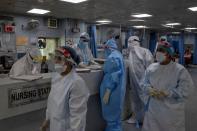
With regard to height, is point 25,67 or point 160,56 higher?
point 160,56

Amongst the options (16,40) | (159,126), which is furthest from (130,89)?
(16,40)

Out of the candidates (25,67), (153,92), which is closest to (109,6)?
(25,67)

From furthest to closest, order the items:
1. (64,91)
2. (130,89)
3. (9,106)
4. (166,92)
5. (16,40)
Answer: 1. (16,40)
2. (130,89)
3. (166,92)
4. (9,106)
5. (64,91)

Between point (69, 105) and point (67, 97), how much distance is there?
6cm

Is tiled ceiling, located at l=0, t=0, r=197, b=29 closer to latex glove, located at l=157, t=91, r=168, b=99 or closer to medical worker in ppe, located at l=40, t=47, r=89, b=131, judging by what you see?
Answer: latex glove, located at l=157, t=91, r=168, b=99

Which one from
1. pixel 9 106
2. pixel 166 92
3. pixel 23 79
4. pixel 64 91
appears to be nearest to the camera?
pixel 64 91

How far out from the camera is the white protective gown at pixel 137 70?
363 cm

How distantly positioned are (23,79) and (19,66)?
0.99m

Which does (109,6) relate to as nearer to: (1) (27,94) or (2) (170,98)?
(2) (170,98)

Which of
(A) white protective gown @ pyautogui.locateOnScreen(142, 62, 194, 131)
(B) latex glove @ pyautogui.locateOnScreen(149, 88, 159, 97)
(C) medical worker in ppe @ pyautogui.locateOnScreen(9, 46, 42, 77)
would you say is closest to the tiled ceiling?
(C) medical worker in ppe @ pyautogui.locateOnScreen(9, 46, 42, 77)

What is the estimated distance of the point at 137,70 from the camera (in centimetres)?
363

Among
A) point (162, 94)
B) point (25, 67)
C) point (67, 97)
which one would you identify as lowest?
point (162, 94)

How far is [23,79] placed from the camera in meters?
1.88

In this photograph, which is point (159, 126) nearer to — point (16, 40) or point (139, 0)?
point (139, 0)
